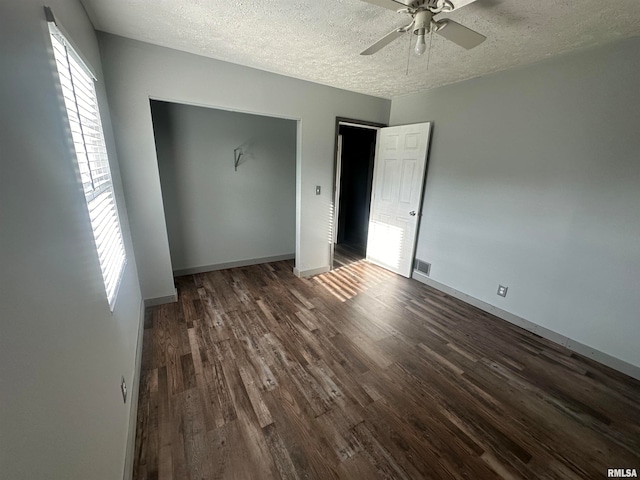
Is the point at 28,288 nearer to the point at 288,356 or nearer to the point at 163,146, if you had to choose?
the point at 288,356

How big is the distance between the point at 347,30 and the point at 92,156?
190 cm

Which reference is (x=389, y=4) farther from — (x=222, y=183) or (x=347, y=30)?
(x=222, y=183)

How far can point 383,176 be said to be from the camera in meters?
3.67

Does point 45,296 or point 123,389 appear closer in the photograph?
point 45,296

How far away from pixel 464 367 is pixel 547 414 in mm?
509

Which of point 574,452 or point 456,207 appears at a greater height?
point 456,207

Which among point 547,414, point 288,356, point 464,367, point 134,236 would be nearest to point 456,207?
point 464,367

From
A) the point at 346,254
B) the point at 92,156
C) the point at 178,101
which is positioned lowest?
the point at 346,254

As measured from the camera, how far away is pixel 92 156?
152cm

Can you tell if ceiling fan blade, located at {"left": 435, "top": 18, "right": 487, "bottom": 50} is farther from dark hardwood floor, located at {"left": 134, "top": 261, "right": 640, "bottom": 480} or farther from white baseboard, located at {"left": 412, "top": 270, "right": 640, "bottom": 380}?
white baseboard, located at {"left": 412, "top": 270, "right": 640, "bottom": 380}

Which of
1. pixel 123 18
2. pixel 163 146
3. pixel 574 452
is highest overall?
pixel 123 18

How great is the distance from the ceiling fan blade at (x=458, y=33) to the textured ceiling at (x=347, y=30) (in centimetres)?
19

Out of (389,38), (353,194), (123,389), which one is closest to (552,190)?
(389,38)

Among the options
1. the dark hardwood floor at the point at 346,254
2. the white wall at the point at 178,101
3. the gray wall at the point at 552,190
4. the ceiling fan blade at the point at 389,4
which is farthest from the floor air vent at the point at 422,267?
the ceiling fan blade at the point at 389,4
